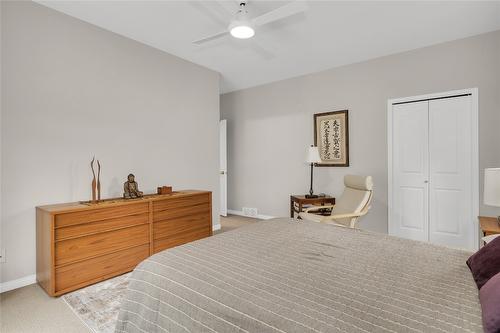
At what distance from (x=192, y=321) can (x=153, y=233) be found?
212cm

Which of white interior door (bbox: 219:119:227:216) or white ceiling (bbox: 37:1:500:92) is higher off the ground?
white ceiling (bbox: 37:1:500:92)

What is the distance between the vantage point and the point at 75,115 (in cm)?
278

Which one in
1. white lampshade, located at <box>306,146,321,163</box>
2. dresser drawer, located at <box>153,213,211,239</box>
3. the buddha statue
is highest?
white lampshade, located at <box>306,146,321,163</box>

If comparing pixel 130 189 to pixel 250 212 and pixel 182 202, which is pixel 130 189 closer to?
pixel 182 202

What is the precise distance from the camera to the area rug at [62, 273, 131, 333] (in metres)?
1.84

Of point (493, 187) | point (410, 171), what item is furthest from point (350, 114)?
point (493, 187)

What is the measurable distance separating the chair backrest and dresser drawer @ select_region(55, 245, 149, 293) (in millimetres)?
2338

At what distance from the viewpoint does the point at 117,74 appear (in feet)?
10.3

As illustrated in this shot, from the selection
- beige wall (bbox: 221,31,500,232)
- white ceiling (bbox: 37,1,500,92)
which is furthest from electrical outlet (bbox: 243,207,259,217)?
white ceiling (bbox: 37,1,500,92)

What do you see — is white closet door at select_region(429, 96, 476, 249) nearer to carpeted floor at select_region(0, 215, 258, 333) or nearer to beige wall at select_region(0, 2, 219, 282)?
beige wall at select_region(0, 2, 219, 282)

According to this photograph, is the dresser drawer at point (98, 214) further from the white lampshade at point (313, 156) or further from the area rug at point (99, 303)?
the white lampshade at point (313, 156)

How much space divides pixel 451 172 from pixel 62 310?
431 centimetres

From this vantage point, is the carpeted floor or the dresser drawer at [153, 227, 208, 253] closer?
the carpeted floor

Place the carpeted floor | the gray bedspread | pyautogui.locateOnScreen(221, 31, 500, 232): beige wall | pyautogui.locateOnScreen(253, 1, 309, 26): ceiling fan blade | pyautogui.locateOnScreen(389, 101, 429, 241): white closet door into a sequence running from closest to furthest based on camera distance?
the gray bedspread
the carpeted floor
pyautogui.locateOnScreen(253, 1, 309, 26): ceiling fan blade
pyautogui.locateOnScreen(221, 31, 500, 232): beige wall
pyautogui.locateOnScreen(389, 101, 429, 241): white closet door
